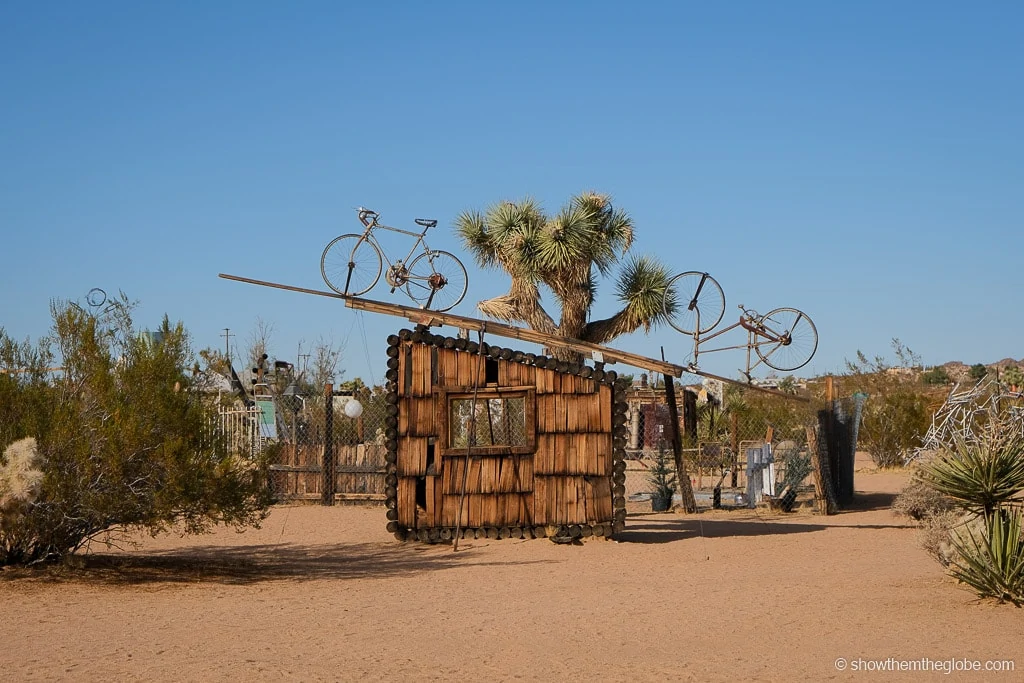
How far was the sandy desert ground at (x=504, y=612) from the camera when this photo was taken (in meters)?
7.60

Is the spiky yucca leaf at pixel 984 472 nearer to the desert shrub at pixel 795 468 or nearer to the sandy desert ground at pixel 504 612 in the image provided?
the sandy desert ground at pixel 504 612

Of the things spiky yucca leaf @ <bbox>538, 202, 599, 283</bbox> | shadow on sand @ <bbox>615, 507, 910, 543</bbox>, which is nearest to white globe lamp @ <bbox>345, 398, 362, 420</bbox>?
spiky yucca leaf @ <bbox>538, 202, 599, 283</bbox>

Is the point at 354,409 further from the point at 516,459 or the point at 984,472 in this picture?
the point at 984,472

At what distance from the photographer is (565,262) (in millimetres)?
18906

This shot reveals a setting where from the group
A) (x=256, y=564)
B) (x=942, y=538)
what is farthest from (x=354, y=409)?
(x=942, y=538)

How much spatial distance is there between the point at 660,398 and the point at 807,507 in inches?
620

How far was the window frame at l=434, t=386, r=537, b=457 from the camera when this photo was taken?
1491 centimetres

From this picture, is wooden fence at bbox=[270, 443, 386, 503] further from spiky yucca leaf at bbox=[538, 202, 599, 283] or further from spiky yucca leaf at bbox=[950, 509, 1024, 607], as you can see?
spiky yucca leaf at bbox=[950, 509, 1024, 607]

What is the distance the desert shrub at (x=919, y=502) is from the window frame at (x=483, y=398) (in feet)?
17.8

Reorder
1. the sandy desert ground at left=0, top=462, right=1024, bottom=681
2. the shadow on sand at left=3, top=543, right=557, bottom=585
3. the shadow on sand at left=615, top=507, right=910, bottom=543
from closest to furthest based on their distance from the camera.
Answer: the sandy desert ground at left=0, top=462, right=1024, bottom=681 → the shadow on sand at left=3, top=543, right=557, bottom=585 → the shadow on sand at left=615, top=507, right=910, bottom=543

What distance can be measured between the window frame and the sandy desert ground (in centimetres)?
131

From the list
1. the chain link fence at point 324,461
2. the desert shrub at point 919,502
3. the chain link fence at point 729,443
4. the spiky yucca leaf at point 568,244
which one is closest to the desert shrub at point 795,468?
the chain link fence at point 729,443

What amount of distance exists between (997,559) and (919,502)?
6.57 m

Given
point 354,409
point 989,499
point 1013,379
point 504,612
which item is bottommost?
point 504,612
